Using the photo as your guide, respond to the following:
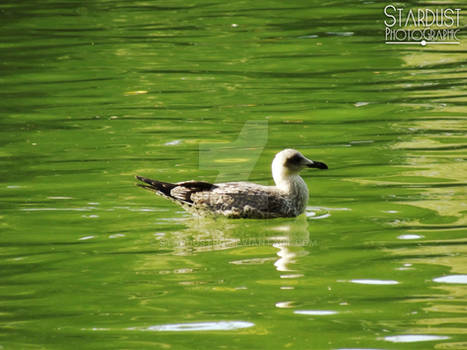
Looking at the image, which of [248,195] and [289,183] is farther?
[289,183]

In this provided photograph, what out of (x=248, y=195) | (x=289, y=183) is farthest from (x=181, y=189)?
(x=289, y=183)

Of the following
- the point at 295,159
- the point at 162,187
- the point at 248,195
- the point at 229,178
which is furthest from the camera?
the point at 229,178

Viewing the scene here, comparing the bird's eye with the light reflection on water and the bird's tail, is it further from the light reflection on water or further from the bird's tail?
the light reflection on water

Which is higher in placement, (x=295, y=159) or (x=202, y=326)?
(x=295, y=159)

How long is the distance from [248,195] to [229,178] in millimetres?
1388

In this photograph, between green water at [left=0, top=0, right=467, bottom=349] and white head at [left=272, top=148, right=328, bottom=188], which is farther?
white head at [left=272, top=148, right=328, bottom=188]

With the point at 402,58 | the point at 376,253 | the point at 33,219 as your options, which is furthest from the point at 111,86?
the point at 376,253

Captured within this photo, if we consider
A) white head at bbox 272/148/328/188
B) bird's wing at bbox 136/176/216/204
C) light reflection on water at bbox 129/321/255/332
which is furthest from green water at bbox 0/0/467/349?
white head at bbox 272/148/328/188

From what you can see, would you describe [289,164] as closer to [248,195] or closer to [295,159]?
[295,159]

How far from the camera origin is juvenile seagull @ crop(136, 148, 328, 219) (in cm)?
836

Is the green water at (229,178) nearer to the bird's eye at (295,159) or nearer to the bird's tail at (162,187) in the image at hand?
the bird's tail at (162,187)

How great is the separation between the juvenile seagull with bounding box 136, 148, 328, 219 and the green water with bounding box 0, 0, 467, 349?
11 centimetres

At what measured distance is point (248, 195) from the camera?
8359 millimetres

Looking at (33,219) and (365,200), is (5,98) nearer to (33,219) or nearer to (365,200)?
(33,219)
